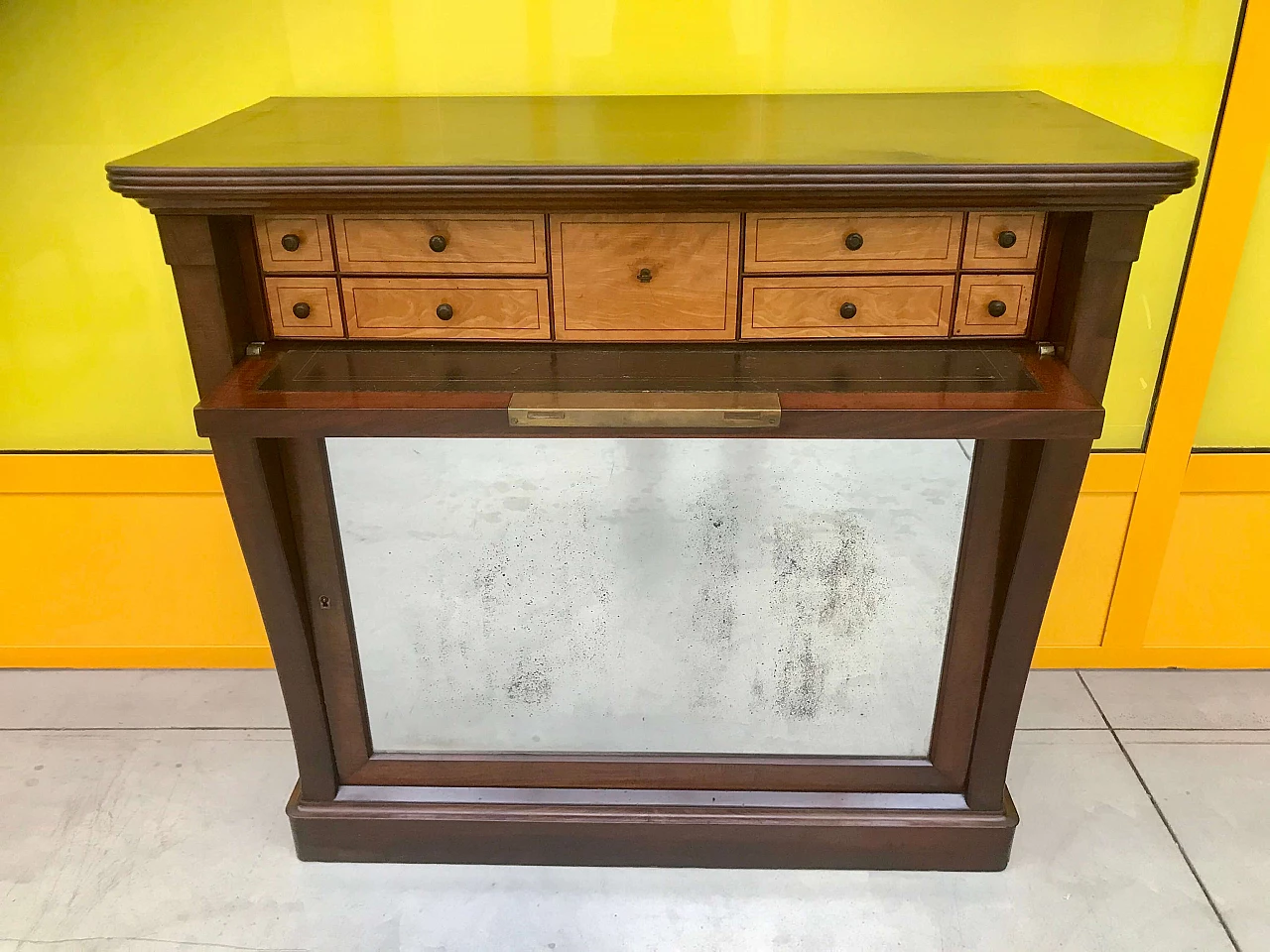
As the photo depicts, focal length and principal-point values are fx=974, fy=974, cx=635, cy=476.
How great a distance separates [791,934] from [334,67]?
5.79ft

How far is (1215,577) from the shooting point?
2.20 metres

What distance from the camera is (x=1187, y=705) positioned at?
220 cm

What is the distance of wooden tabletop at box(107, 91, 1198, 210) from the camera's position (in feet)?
4.10

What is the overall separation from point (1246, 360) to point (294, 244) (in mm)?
1881

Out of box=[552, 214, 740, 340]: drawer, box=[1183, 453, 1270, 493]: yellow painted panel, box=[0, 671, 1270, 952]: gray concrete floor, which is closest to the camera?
box=[552, 214, 740, 340]: drawer

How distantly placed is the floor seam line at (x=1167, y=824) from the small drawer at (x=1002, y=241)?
121 cm

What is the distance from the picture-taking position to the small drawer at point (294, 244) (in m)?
1.38

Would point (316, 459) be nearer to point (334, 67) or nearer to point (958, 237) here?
point (334, 67)

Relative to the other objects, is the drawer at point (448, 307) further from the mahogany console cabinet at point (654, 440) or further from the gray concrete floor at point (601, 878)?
the gray concrete floor at point (601, 878)

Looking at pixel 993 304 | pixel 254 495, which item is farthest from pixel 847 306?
pixel 254 495

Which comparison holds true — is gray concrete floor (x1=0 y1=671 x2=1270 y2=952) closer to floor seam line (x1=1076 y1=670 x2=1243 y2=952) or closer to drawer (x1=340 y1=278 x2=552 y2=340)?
floor seam line (x1=1076 y1=670 x2=1243 y2=952)

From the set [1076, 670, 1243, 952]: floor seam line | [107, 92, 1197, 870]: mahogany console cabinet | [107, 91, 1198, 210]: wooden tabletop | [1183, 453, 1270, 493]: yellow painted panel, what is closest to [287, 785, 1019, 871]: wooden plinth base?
[107, 92, 1197, 870]: mahogany console cabinet

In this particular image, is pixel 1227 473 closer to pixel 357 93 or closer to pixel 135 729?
pixel 357 93

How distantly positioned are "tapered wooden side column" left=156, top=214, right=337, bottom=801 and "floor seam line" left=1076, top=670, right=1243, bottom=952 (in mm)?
1612
